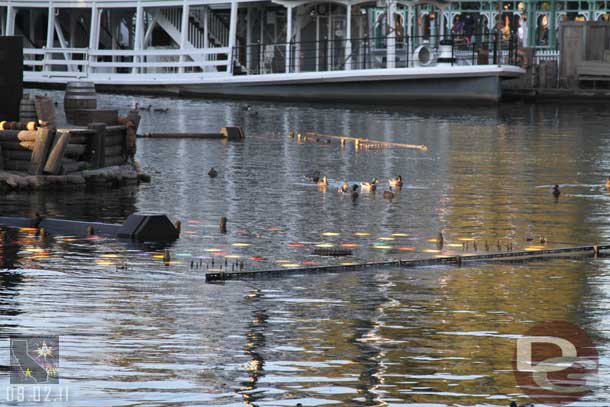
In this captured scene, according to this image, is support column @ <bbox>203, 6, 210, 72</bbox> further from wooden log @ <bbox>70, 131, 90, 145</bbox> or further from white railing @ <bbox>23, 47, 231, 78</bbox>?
wooden log @ <bbox>70, 131, 90, 145</bbox>

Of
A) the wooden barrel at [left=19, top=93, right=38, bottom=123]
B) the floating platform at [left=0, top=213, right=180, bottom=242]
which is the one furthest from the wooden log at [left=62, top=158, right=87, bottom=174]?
the floating platform at [left=0, top=213, right=180, bottom=242]

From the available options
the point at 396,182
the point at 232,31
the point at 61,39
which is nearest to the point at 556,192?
the point at 396,182

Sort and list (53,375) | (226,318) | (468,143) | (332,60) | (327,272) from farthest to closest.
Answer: (332,60)
(468,143)
(327,272)
(226,318)
(53,375)

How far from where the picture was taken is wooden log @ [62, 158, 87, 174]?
2604 centimetres

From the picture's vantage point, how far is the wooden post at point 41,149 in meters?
25.0

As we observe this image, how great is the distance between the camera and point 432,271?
1706 cm

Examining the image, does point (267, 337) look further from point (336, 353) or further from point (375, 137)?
point (375, 137)

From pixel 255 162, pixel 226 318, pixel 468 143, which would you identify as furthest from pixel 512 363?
pixel 468 143

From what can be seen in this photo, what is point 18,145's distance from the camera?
25.5 m

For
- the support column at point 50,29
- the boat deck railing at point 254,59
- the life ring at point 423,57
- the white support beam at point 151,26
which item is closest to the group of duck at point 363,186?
the boat deck railing at point 254,59

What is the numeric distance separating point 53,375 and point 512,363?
142 inches

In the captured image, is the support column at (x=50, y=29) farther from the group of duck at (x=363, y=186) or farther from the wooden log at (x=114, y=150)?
the group of duck at (x=363, y=186)

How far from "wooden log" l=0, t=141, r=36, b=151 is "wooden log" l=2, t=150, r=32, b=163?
8 centimetres

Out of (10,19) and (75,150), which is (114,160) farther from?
(10,19)
